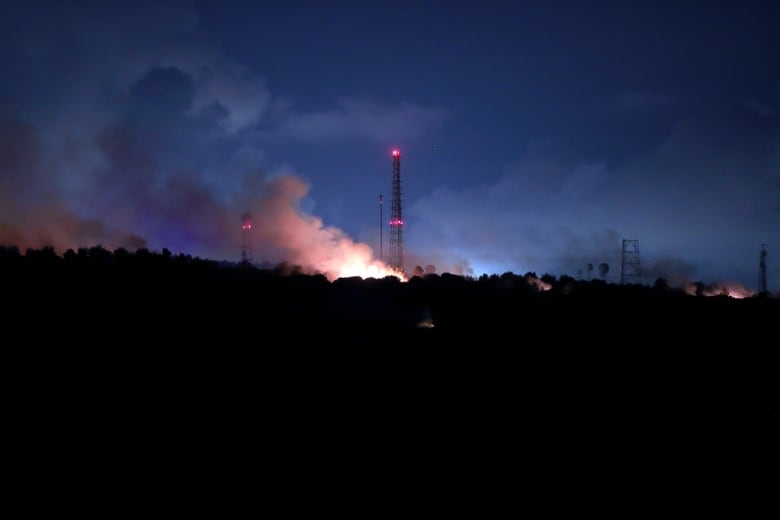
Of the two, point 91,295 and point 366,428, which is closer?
point 366,428

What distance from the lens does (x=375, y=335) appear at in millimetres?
30828

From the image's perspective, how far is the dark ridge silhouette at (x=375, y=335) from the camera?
859 inches

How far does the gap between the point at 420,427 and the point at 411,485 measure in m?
3.38

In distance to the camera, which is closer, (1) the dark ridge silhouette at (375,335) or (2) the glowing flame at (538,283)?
(1) the dark ridge silhouette at (375,335)

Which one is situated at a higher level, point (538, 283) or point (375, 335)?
point (538, 283)

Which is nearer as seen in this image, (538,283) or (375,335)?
(375,335)

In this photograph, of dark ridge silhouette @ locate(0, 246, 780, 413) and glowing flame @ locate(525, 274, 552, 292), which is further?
glowing flame @ locate(525, 274, 552, 292)

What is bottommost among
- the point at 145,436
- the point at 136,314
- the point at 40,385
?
the point at 145,436

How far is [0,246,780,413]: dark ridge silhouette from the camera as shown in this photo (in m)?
21.8

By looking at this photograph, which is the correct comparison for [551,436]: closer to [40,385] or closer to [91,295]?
[40,385]

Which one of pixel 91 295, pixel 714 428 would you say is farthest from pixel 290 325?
pixel 714 428

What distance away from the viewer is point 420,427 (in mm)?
18594

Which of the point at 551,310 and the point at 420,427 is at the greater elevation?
the point at 551,310

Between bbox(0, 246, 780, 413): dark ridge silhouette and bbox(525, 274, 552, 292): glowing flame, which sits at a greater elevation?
bbox(525, 274, 552, 292): glowing flame
